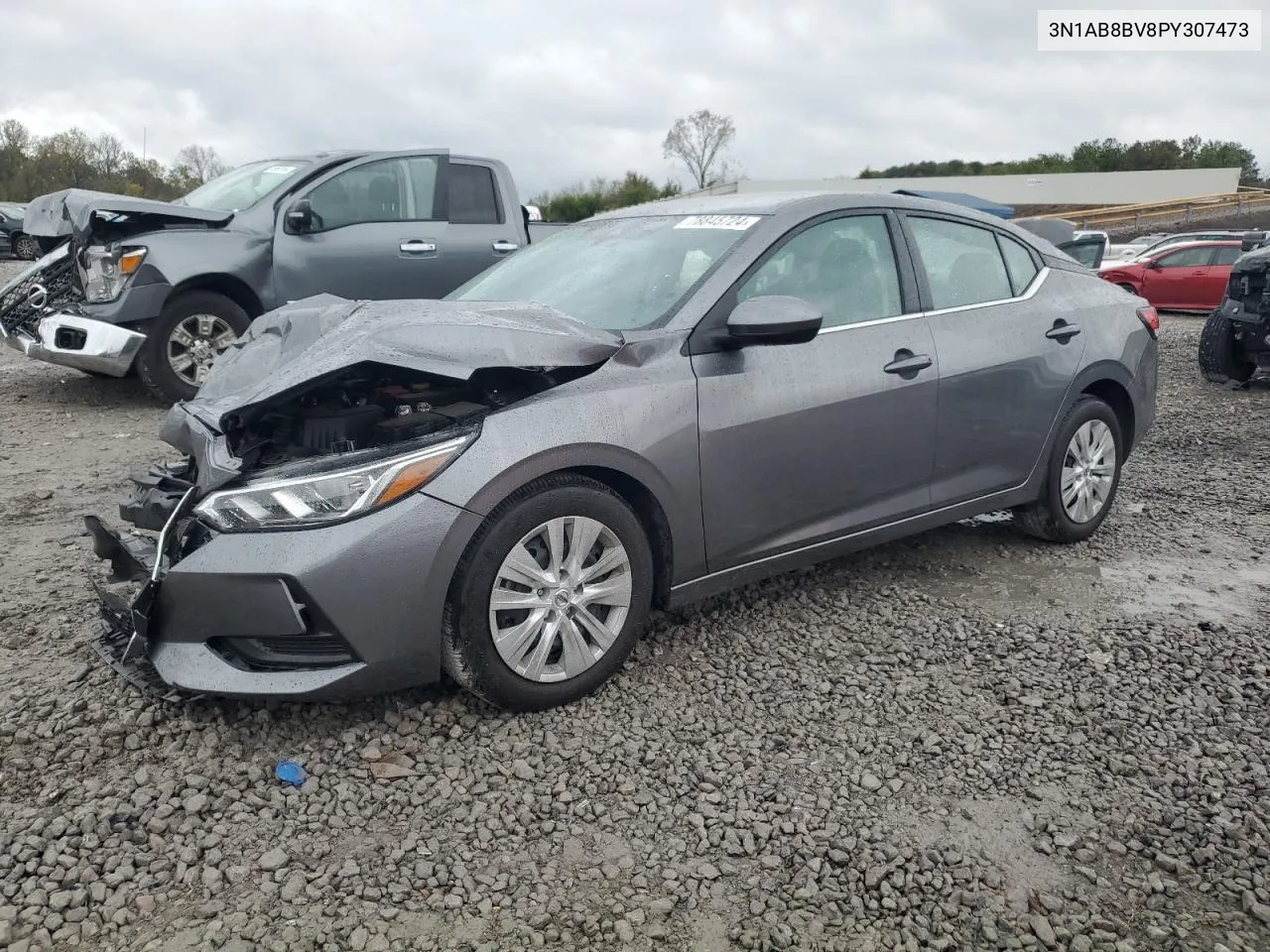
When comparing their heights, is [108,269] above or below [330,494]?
above

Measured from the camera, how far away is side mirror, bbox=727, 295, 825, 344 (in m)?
3.38

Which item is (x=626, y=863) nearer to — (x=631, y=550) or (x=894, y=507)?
(x=631, y=550)

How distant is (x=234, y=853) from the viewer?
2584mm

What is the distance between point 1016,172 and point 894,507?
63.9m

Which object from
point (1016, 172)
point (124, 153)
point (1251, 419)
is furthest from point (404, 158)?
point (1016, 172)

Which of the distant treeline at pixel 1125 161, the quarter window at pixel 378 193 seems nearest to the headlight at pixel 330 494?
the quarter window at pixel 378 193

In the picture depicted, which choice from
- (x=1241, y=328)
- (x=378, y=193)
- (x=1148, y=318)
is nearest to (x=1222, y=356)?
(x=1241, y=328)

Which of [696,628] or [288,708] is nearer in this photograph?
[288,708]

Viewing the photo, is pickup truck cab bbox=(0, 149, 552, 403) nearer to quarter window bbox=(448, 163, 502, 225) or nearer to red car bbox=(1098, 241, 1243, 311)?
quarter window bbox=(448, 163, 502, 225)

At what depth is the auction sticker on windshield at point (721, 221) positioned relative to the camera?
387 cm

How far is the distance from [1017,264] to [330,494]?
3235 mm

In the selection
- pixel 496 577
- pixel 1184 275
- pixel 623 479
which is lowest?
pixel 1184 275

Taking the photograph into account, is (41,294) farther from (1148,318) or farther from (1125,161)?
(1125,161)

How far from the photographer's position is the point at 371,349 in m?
3.06
